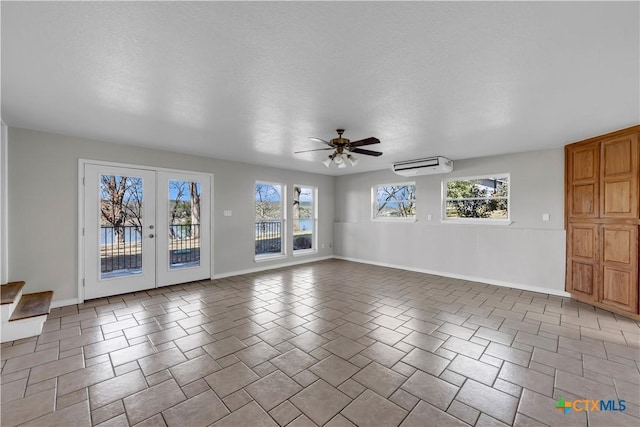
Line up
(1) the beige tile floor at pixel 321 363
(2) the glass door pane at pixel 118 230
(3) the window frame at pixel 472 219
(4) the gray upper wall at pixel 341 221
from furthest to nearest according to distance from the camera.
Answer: (3) the window frame at pixel 472 219, (2) the glass door pane at pixel 118 230, (4) the gray upper wall at pixel 341 221, (1) the beige tile floor at pixel 321 363

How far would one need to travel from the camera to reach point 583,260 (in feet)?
A: 13.4

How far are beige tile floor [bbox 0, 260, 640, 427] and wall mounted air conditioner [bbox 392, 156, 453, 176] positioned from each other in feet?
8.22

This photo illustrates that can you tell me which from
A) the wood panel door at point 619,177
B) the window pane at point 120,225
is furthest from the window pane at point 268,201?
the wood panel door at point 619,177

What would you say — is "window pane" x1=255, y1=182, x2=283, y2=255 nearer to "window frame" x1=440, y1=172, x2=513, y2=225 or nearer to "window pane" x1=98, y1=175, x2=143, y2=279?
"window pane" x1=98, y1=175, x2=143, y2=279

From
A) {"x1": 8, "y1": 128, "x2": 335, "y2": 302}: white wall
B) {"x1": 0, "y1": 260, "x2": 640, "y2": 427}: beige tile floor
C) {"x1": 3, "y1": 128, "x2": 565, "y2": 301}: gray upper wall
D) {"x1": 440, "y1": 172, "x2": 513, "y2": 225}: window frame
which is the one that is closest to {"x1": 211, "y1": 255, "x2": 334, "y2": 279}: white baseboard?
{"x1": 3, "y1": 128, "x2": 565, "y2": 301}: gray upper wall

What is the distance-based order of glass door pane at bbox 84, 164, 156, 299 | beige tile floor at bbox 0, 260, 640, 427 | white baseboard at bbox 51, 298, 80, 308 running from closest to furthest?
beige tile floor at bbox 0, 260, 640, 427 < white baseboard at bbox 51, 298, 80, 308 < glass door pane at bbox 84, 164, 156, 299

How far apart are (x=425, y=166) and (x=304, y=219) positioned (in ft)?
11.1

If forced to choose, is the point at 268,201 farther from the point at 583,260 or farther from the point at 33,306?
the point at 583,260

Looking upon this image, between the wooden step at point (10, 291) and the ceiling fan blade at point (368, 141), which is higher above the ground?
the ceiling fan blade at point (368, 141)

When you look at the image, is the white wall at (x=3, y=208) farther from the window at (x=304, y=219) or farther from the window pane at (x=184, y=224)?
the window at (x=304, y=219)

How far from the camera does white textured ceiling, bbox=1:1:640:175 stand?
1.50 metres

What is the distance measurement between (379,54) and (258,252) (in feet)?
17.2

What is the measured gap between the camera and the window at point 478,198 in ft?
17.0

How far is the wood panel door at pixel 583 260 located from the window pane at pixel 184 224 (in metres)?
6.31
